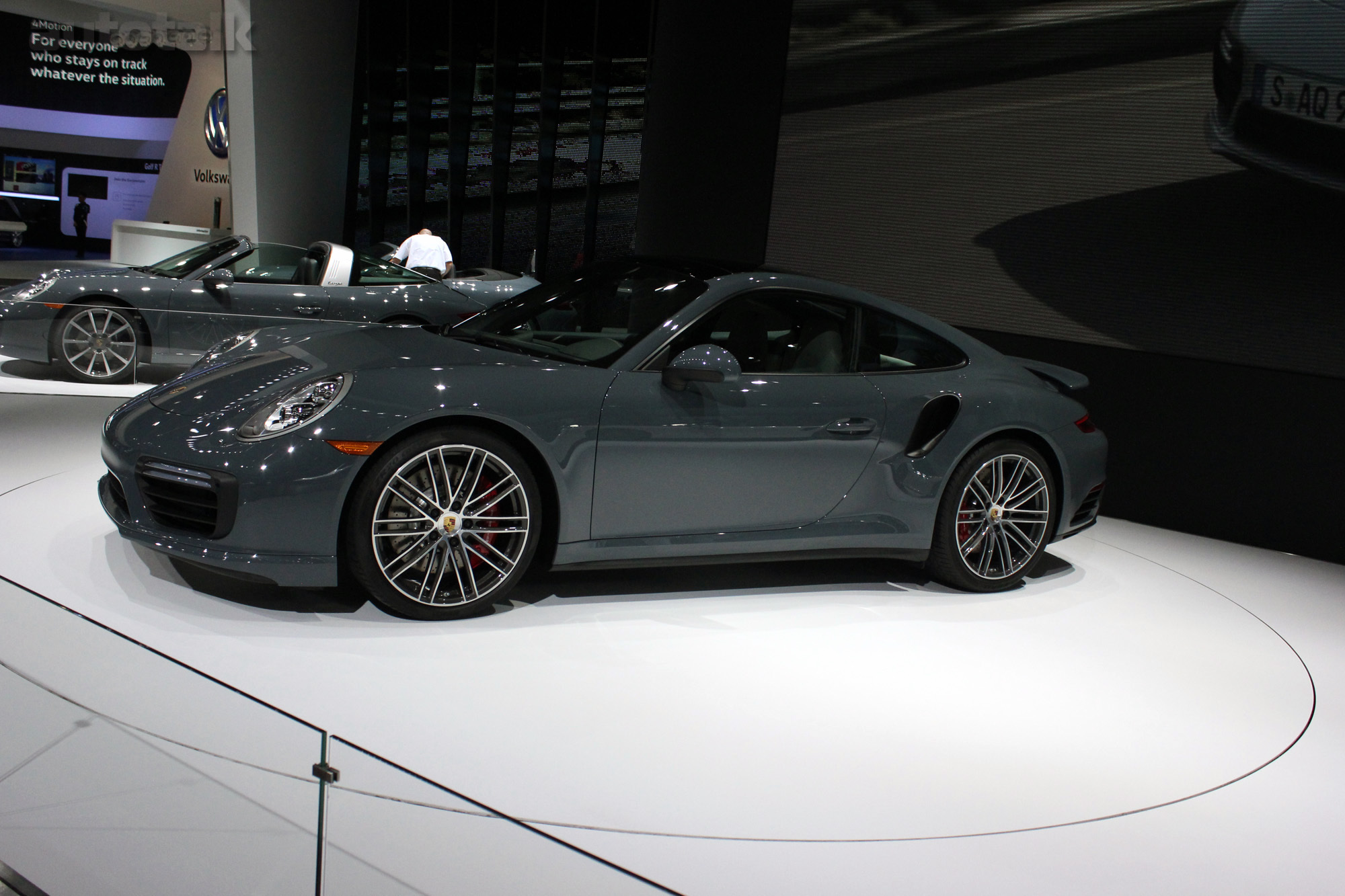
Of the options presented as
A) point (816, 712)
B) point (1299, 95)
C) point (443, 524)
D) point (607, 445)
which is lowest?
point (816, 712)

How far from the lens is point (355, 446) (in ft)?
10.1

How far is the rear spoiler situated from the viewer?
461 cm

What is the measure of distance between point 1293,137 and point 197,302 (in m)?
6.24

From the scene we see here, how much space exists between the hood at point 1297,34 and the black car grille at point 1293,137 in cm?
23

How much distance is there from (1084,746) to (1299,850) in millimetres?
573

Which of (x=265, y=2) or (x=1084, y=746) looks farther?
(x=265, y=2)

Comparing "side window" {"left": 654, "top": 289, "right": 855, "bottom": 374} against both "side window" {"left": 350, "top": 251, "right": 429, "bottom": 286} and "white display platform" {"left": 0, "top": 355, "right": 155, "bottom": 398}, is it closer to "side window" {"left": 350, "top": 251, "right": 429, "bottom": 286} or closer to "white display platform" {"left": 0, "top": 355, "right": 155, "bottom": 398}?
"white display platform" {"left": 0, "top": 355, "right": 155, "bottom": 398}

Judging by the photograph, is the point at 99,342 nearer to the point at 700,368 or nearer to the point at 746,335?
the point at 746,335

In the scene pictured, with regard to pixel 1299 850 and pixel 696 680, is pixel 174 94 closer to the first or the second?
pixel 696 680

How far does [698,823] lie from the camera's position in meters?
2.38

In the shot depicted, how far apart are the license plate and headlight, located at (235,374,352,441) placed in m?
4.76

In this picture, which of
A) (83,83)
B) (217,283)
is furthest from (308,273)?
(83,83)

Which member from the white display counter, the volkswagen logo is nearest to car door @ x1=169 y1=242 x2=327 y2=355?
the white display counter

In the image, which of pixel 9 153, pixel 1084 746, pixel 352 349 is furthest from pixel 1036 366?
pixel 9 153
